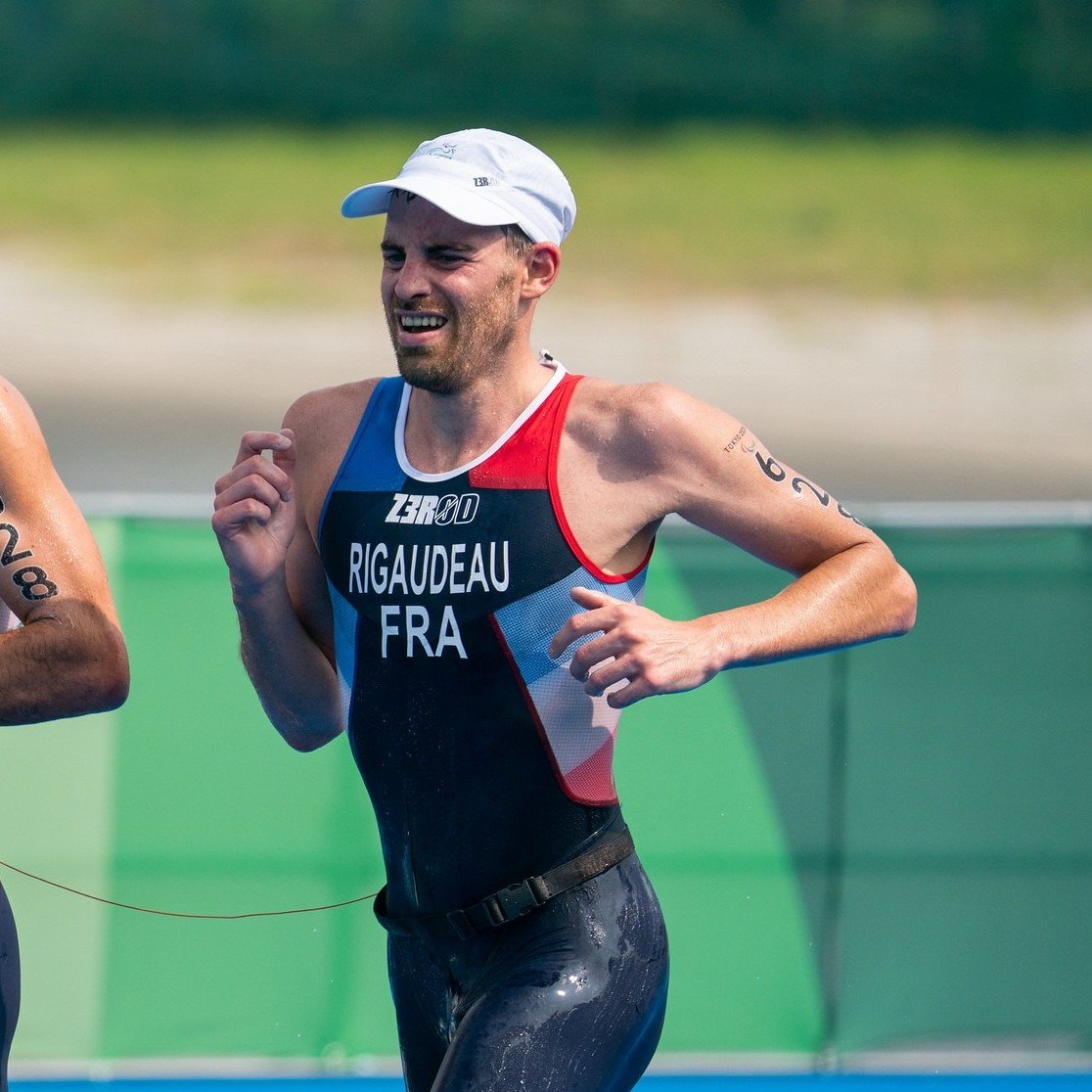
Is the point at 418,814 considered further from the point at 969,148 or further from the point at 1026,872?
the point at 969,148

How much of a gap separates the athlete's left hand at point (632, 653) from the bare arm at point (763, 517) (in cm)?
18

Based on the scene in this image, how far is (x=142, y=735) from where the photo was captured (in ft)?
17.3

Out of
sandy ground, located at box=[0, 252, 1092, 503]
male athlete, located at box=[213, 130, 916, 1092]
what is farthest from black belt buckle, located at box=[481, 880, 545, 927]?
sandy ground, located at box=[0, 252, 1092, 503]

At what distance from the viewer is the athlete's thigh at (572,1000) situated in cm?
290

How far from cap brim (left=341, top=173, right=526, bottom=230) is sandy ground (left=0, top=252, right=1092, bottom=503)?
15.9 m

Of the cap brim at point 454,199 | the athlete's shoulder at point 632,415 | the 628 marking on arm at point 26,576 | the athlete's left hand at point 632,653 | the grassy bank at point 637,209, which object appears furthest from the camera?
the grassy bank at point 637,209

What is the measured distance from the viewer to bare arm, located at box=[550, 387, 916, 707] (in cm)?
305

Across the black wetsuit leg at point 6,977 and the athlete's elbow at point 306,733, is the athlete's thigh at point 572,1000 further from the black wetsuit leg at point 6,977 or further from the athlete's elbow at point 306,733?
the black wetsuit leg at point 6,977

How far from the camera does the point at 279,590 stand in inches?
128

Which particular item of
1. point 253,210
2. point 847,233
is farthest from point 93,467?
point 847,233

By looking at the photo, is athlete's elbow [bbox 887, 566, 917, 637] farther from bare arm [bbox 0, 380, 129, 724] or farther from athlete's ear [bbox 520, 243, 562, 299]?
bare arm [bbox 0, 380, 129, 724]

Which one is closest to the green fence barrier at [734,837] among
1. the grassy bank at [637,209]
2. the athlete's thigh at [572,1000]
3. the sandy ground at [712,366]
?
the athlete's thigh at [572,1000]

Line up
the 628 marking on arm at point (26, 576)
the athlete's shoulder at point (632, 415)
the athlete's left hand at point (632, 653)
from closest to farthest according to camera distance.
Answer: the athlete's left hand at point (632, 653) < the 628 marking on arm at point (26, 576) < the athlete's shoulder at point (632, 415)

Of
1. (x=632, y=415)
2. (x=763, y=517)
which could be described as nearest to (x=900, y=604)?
(x=763, y=517)
